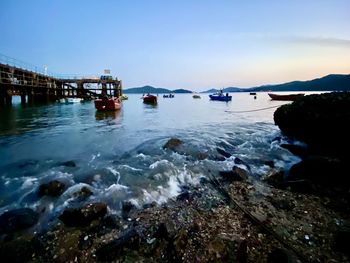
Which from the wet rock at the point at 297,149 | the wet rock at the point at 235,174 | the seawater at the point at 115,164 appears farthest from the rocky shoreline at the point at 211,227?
the wet rock at the point at 297,149

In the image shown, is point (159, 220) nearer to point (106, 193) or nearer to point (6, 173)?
point (106, 193)

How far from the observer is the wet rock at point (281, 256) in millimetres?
4220

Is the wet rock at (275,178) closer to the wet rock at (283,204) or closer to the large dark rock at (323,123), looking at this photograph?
the wet rock at (283,204)

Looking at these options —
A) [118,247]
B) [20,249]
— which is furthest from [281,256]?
[20,249]

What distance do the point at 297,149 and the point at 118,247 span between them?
1142 centimetres

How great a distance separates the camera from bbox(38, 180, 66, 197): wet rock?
7.28 metres

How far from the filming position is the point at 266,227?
17.3 ft

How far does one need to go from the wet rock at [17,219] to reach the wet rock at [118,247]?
238cm

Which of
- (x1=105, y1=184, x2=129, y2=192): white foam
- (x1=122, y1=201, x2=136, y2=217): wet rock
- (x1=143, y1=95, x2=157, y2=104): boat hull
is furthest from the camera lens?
(x1=143, y1=95, x2=157, y2=104): boat hull

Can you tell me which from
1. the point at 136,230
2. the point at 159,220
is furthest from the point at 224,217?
the point at 136,230

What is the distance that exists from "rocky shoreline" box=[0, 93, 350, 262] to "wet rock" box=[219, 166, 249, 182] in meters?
0.21

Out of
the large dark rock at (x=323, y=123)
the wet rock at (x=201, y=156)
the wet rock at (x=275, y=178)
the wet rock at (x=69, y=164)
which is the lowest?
the wet rock at (x=275, y=178)

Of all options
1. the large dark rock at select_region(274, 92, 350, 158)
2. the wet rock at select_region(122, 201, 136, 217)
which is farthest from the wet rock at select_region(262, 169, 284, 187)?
the wet rock at select_region(122, 201, 136, 217)

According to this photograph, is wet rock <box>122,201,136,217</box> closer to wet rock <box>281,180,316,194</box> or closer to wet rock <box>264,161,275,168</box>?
wet rock <box>281,180,316,194</box>
